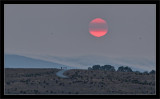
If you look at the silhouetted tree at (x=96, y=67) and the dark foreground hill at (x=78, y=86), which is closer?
the dark foreground hill at (x=78, y=86)

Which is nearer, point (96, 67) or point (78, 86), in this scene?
point (78, 86)

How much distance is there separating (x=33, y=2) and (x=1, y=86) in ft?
10.3

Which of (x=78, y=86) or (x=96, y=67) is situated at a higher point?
(x=96, y=67)

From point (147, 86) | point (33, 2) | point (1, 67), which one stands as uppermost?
point (33, 2)

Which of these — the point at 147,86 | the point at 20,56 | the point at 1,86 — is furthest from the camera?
the point at 20,56

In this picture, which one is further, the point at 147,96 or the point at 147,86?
the point at 147,86

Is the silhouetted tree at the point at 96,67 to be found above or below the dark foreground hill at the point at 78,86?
above

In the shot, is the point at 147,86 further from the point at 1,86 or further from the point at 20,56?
the point at 1,86

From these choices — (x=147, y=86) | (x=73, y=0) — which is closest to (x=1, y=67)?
(x=73, y=0)

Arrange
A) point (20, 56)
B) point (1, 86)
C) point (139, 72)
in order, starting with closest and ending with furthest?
1. point (1, 86)
2. point (20, 56)
3. point (139, 72)

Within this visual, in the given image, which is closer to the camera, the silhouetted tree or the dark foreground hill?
the dark foreground hill

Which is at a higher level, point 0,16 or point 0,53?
point 0,16

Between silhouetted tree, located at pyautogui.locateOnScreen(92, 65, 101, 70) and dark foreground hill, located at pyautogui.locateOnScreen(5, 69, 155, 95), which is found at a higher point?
silhouetted tree, located at pyautogui.locateOnScreen(92, 65, 101, 70)

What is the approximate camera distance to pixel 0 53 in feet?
39.1
